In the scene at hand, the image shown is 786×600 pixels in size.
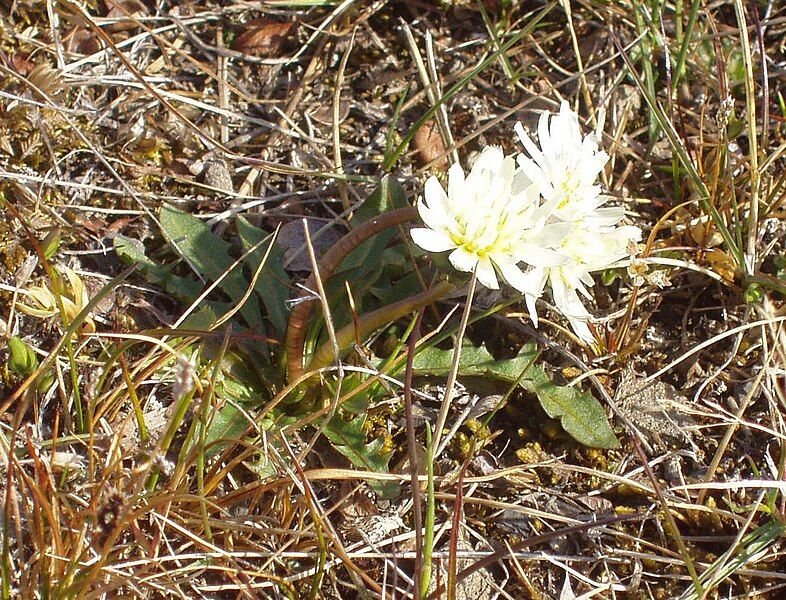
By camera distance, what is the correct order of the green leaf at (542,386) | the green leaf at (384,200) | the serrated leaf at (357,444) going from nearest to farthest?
the serrated leaf at (357,444) → the green leaf at (542,386) → the green leaf at (384,200)

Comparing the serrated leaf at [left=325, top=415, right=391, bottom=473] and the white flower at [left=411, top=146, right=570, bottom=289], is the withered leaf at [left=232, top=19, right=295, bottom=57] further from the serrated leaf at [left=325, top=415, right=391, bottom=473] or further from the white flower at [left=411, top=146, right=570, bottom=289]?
the serrated leaf at [left=325, top=415, right=391, bottom=473]

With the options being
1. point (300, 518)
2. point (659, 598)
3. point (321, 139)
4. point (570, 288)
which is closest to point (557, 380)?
point (570, 288)

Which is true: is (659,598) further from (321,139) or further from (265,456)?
(321,139)

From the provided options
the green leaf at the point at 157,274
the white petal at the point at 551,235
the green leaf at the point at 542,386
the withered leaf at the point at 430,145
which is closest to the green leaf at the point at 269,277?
the green leaf at the point at 157,274

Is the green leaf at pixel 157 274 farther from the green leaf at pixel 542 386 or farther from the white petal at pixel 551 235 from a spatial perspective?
the white petal at pixel 551 235

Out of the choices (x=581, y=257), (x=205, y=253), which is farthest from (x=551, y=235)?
(x=205, y=253)

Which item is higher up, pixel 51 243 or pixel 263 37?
pixel 263 37

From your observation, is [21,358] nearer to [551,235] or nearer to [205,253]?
[205,253]
